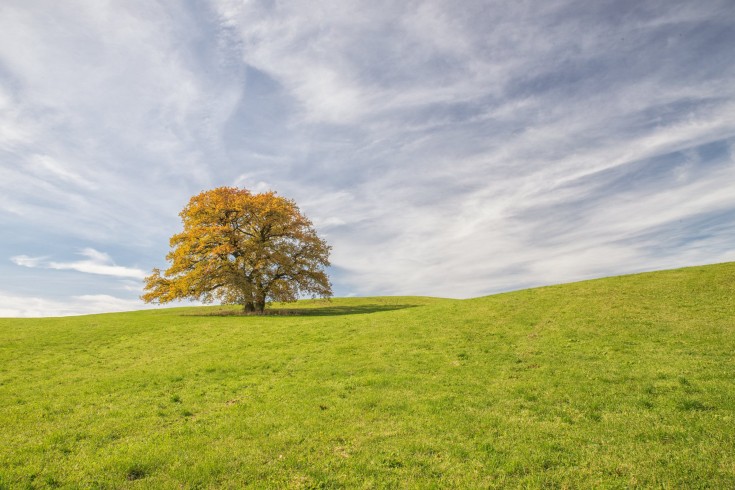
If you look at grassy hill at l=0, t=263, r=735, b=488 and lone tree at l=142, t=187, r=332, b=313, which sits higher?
lone tree at l=142, t=187, r=332, b=313

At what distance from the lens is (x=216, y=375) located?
2362 cm

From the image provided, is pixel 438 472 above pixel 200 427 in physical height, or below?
below

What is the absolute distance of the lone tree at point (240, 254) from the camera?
2089 inches

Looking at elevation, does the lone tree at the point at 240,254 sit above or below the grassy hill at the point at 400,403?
above

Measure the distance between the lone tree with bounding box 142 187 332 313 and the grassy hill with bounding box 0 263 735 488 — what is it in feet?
56.8

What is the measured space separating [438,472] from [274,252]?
46.0m

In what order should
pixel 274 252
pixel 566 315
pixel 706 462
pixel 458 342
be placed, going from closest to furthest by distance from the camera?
pixel 706 462, pixel 458 342, pixel 566 315, pixel 274 252

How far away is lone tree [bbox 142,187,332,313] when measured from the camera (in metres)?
53.1

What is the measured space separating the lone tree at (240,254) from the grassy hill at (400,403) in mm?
17313

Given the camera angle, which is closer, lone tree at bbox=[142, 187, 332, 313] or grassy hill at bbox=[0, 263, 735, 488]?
grassy hill at bbox=[0, 263, 735, 488]

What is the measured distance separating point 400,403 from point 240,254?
143 ft

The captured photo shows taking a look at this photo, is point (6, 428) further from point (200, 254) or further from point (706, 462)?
point (200, 254)

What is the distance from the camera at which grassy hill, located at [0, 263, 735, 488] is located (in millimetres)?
11430

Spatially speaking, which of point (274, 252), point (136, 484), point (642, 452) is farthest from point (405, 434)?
point (274, 252)
